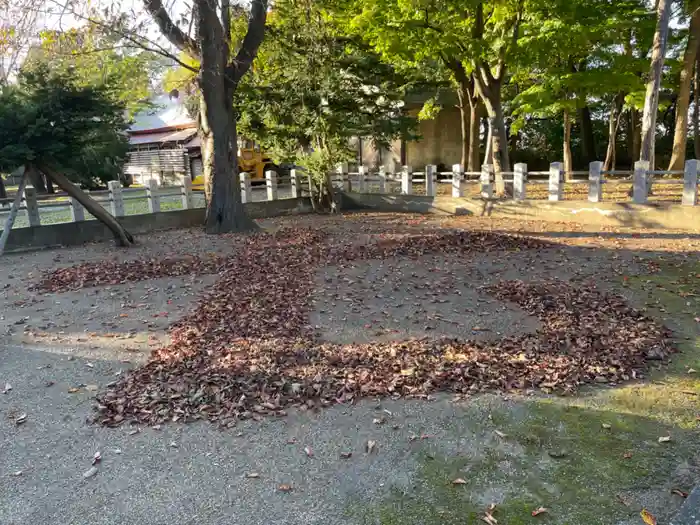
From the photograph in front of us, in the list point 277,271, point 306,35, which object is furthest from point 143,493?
point 306,35

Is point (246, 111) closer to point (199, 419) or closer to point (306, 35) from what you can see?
point (306, 35)

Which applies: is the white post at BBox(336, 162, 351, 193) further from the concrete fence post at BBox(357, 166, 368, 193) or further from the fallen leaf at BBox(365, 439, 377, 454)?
the fallen leaf at BBox(365, 439, 377, 454)

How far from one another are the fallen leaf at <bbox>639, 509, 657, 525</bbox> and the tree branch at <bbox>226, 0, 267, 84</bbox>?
1145cm

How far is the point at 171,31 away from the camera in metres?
11.5

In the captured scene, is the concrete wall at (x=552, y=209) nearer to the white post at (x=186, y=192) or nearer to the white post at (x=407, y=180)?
the white post at (x=407, y=180)

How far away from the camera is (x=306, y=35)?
1431 cm

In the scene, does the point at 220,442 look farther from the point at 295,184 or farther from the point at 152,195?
the point at 295,184

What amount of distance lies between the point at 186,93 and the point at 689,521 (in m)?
15.1

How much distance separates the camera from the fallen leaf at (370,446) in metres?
3.69

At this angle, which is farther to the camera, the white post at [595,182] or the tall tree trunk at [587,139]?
the tall tree trunk at [587,139]

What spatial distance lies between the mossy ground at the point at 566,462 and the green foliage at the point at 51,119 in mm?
9617

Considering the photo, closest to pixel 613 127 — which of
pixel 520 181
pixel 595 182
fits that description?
pixel 520 181

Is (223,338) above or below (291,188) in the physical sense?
below

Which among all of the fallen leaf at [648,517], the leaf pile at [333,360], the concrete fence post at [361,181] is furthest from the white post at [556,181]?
the fallen leaf at [648,517]
